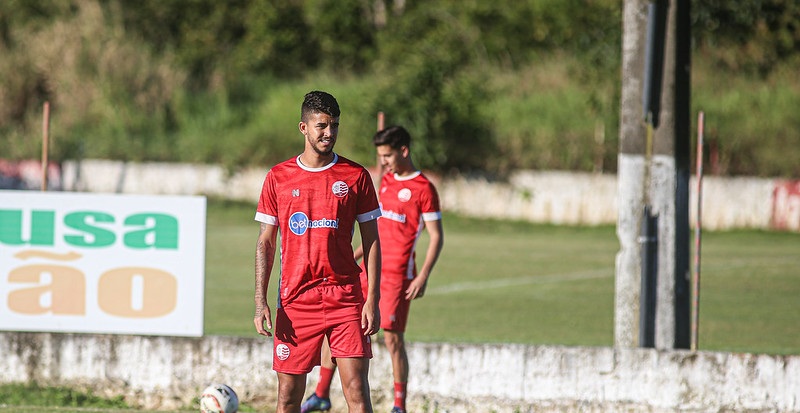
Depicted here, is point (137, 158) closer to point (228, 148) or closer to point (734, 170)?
point (228, 148)

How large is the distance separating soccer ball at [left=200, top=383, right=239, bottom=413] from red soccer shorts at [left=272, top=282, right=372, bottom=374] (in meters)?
0.77

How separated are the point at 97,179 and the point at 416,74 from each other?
8.16 meters

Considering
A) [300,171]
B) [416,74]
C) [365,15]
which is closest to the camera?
[300,171]

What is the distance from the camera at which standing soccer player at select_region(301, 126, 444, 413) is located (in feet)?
25.9

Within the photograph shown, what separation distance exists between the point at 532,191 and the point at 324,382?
19388 mm

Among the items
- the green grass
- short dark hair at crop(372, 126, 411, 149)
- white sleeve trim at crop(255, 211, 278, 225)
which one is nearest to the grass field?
Result: the green grass

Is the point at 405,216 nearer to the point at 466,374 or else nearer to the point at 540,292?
the point at 466,374

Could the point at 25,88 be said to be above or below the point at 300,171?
above

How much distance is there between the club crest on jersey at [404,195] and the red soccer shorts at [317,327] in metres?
2.12

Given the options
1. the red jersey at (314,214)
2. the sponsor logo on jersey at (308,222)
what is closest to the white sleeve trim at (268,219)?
the red jersey at (314,214)

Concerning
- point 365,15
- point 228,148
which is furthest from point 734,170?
point 365,15

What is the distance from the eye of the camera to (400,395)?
776cm

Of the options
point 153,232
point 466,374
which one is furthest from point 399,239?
point 153,232

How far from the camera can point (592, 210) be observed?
26031 millimetres
